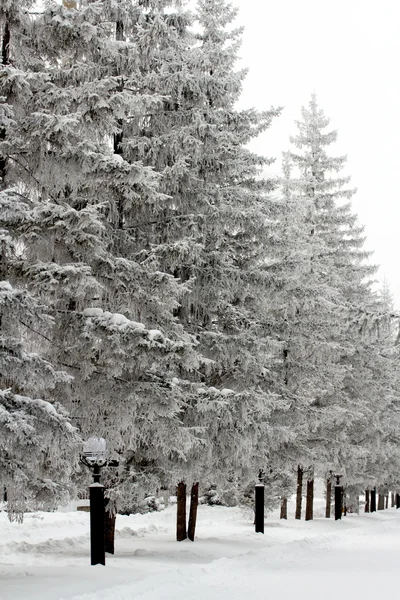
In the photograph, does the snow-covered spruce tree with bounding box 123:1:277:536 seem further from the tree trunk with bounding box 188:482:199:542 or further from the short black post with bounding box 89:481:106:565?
the short black post with bounding box 89:481:106:565

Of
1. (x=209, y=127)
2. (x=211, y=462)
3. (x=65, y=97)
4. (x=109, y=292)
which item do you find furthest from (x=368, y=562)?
(x=65, y=97)

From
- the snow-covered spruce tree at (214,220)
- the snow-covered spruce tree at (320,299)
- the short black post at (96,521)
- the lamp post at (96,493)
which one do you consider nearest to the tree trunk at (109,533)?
the snow-covered spruce tree at (214,220)

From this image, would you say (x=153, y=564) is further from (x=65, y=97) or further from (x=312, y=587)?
(x=65, y=97)

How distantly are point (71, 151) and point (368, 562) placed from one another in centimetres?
952

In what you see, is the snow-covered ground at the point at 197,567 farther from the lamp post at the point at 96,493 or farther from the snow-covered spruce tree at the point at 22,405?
the snow-covered spruce tree at the point at 22,405

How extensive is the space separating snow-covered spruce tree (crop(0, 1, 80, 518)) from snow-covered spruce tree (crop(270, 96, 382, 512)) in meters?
5.15

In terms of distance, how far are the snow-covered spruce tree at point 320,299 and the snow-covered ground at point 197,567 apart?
3602 millimetres

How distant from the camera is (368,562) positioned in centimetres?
1378

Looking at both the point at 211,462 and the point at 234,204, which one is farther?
the point at 234,204

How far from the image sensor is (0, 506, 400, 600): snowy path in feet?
30.1

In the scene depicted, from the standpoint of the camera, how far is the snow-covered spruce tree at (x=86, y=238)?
31.9ft

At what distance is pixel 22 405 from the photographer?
27.8 ft

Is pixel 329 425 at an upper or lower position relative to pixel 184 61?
lower

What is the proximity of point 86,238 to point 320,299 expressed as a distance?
949 centimetres
